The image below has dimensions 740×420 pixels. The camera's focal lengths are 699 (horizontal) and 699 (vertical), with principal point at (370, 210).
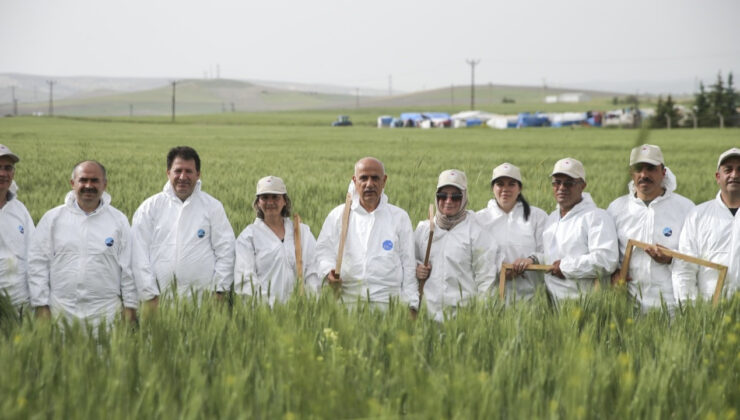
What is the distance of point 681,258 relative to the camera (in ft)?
16.8

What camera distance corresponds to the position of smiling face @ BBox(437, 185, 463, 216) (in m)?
5.54

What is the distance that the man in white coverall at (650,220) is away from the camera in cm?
543

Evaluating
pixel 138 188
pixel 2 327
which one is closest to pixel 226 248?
pixel 2 327

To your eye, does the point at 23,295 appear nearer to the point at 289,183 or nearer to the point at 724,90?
the point at 289,183

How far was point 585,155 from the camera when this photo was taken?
92.5ft

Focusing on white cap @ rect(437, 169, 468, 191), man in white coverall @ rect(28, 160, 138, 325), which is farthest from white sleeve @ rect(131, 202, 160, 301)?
white cap @ rect(437, 169, 468, 191)

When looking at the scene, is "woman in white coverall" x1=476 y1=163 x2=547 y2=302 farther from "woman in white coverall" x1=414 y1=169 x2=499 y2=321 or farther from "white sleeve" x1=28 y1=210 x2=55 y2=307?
"white sleeve" x1=28 y1=210 x2=55 y2=307

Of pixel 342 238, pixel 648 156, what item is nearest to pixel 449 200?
pixel 342 238

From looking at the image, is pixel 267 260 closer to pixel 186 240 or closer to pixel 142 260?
pixel 186 240

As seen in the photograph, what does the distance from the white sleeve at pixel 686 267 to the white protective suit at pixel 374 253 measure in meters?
1.95

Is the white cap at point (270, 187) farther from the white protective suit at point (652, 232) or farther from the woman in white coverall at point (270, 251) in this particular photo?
the white protective suit at point (652, 232)

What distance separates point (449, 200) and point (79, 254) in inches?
110

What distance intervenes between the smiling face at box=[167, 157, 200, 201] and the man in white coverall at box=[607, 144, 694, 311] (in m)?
3.48

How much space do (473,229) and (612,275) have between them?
1168 mm
